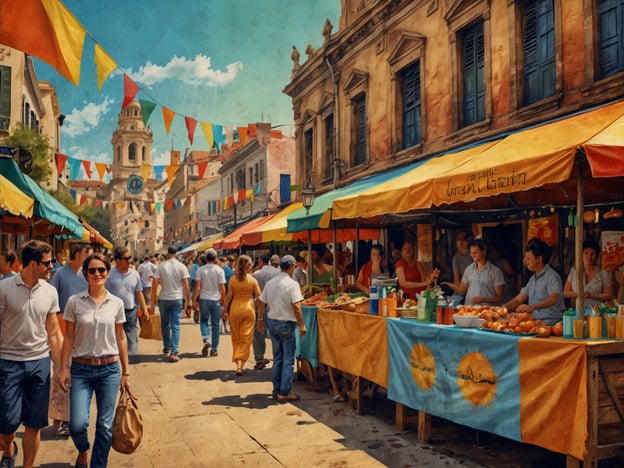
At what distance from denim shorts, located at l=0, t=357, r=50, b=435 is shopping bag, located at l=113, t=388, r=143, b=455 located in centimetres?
65

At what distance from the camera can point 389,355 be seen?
23.4ft

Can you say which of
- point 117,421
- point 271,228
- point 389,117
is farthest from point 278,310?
point 389,117

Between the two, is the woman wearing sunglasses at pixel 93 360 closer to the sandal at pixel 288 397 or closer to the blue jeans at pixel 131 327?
the sandal at pixel 288 397

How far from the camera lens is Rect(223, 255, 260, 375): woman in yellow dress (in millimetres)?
10039

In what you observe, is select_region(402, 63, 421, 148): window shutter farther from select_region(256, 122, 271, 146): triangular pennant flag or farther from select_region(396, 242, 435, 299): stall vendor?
select_region(256, 122, 271, 146): triangular pennant flag

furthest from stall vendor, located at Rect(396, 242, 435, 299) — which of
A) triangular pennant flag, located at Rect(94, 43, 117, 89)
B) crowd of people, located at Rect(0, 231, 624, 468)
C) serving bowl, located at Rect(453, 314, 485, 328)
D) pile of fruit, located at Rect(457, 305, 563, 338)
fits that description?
triangular pennant flag, located at Rect(94, 43, 117, 89)

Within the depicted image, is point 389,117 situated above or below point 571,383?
above

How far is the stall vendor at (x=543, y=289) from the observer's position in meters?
6.18

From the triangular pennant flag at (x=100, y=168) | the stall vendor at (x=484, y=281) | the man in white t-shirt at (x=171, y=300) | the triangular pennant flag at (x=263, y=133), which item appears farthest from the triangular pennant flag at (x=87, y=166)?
the stall vendor at (x=484, y=281)

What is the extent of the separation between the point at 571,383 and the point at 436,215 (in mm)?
7147

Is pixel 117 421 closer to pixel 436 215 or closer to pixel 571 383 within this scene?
pixel 571 383

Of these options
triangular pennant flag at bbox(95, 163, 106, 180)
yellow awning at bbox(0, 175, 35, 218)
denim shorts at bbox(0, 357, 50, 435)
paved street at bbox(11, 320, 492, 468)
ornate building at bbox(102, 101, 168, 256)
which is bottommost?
paved street at bbox(11, 320, 492, 468)

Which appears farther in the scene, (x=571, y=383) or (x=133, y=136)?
(x=133, y=136)

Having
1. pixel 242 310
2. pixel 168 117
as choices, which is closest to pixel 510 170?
pixel 242 310
